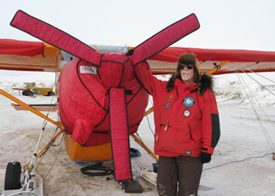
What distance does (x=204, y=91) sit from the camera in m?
2.22

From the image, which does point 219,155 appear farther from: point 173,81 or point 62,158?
point 173,81

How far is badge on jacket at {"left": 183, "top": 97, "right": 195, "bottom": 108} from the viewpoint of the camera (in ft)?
7.30

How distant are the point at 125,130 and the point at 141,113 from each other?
53 cm

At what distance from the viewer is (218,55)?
4.55 meters

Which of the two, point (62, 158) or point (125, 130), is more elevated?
point (125, 130)

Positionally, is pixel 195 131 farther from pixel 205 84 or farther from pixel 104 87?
pixel 104 87

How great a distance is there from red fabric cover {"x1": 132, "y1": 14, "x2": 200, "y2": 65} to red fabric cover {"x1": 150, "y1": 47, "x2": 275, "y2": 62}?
134cm

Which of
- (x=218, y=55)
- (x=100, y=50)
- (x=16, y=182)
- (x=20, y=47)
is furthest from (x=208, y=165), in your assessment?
(x=20, y=47)

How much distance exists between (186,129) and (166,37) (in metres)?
1.04

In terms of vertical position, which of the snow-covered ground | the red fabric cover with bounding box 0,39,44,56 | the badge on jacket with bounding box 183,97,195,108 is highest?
the red fabric cover with bounding box 0,39,44,56

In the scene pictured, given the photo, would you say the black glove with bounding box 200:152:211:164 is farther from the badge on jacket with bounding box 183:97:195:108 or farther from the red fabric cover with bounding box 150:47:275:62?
the red fabric cover with bounding box 150:47:275:62

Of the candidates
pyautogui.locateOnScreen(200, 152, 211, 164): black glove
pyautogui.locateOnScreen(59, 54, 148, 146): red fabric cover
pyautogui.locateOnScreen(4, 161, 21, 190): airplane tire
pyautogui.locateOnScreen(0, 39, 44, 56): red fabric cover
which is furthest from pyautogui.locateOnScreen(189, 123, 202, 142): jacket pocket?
pyautogui.locateOnScreen(0, 39, 44, 56): red fabric cover

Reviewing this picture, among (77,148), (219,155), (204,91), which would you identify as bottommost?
(219,155)

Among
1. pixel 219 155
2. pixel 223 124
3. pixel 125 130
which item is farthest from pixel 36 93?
pixel 125 130
